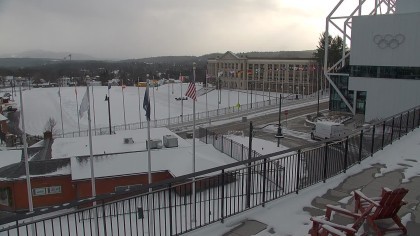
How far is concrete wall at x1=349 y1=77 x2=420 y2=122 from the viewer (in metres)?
43.4

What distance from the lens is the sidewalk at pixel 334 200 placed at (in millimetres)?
6746

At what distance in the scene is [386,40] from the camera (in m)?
45.4

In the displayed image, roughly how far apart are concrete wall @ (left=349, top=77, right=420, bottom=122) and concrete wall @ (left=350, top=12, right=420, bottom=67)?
2.24m

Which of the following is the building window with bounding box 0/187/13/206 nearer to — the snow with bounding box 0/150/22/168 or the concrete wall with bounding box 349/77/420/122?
the snow with bounding box 0/150/22/168

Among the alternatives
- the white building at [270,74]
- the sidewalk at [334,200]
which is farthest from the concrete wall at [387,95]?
the white building at [270,74]

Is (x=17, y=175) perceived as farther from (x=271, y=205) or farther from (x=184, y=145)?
(x=271, y=205)

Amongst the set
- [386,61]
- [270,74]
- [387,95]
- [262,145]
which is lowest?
[262,145]

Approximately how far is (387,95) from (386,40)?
6879mm

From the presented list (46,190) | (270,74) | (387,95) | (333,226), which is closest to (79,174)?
(46,190)

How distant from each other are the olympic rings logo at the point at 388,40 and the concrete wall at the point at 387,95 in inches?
168

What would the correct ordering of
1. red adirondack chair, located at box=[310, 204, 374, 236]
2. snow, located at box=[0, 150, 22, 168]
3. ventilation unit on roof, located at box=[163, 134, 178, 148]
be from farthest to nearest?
ventilation unit on roof, located at box=[163, 134, 178, 148], snow, located at box=[0, 150, 22, 168], red adirondack chair, located at box=[310, 204, 374, 236]

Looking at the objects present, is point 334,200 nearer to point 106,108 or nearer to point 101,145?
point 101,145

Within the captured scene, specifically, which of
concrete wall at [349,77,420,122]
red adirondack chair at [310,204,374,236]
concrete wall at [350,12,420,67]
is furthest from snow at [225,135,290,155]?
red adirondack chair at [310,204,374,236]

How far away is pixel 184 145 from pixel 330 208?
23.4 m
